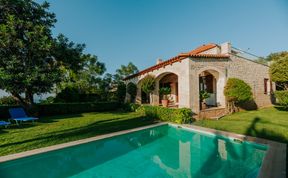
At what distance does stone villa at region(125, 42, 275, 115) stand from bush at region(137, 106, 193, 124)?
30.5 inches

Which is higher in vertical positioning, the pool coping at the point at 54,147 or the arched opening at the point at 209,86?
the arched opening at the point at 209,86

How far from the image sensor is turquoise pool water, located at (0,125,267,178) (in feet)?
20.3

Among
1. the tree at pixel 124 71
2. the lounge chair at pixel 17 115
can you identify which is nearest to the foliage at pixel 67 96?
the lounge chair at pixel 17 115

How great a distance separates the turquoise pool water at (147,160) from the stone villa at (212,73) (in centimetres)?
462

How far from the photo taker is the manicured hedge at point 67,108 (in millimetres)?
18056

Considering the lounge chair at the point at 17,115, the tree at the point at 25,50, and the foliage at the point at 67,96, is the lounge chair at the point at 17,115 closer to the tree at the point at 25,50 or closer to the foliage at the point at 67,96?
the tree at the point at 25,50

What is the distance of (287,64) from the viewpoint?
1450cm

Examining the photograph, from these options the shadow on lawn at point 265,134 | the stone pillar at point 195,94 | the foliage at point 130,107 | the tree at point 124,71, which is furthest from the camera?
the tree at point 124,71

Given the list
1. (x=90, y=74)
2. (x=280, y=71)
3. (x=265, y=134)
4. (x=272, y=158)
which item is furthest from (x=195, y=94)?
(x=90, y=74)

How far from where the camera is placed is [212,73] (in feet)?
52.9

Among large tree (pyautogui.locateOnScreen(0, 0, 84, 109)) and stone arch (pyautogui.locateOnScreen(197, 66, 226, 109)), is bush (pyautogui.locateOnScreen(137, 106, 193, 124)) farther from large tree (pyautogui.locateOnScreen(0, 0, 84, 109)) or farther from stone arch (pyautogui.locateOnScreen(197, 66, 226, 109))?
large tree (pyautogui.locateOnScreen(0, 0, 84, 109))

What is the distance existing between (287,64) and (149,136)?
13.3 m

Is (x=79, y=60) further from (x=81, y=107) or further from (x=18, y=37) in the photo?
(x=81, y=107)

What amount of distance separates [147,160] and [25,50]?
1303cm
